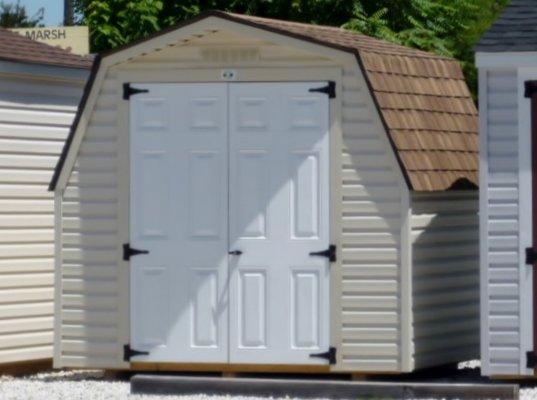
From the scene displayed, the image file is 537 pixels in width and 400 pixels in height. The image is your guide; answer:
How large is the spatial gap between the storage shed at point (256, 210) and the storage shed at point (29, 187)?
0.92m

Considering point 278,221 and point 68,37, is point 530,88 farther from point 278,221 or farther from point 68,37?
point 68,37

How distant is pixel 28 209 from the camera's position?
16.6 metres

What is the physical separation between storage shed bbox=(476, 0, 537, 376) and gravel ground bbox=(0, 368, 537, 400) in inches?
15.8

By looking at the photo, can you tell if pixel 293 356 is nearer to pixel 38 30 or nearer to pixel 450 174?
pixel 450 174

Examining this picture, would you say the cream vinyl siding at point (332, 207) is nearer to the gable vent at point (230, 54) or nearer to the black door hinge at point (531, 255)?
the gable vent at point (230, 54)

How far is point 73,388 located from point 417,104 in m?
3.48

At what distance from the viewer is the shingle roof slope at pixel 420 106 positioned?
1489cm

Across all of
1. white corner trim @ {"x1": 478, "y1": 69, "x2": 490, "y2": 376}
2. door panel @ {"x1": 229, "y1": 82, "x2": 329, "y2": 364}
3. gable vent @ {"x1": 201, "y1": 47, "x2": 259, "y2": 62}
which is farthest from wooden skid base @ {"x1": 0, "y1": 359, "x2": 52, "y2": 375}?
white corner trim @ {"x1": 478, "y1": 69, "x2": 490, "y2": 376}

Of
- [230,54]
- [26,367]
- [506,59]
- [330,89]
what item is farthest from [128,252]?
[506,59]

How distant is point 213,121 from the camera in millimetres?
15195

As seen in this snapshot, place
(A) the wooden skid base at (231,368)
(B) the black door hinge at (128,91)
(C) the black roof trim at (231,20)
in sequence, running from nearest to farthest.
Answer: (C) the black roof trim at (231,20) → (A) the wooden skid base at (231,368) → (B) the black door hinge at (128,91)

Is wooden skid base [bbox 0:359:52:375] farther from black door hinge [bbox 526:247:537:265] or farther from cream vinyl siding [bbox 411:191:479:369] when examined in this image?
black door hinge [bbox 526:247:537:265]

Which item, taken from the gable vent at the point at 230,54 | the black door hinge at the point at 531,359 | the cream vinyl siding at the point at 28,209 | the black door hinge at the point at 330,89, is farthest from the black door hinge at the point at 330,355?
the cream vinyl siding at the point at 28,209

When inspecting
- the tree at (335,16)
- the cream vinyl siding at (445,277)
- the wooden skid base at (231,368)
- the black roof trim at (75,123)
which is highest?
the tree at (335,16)
